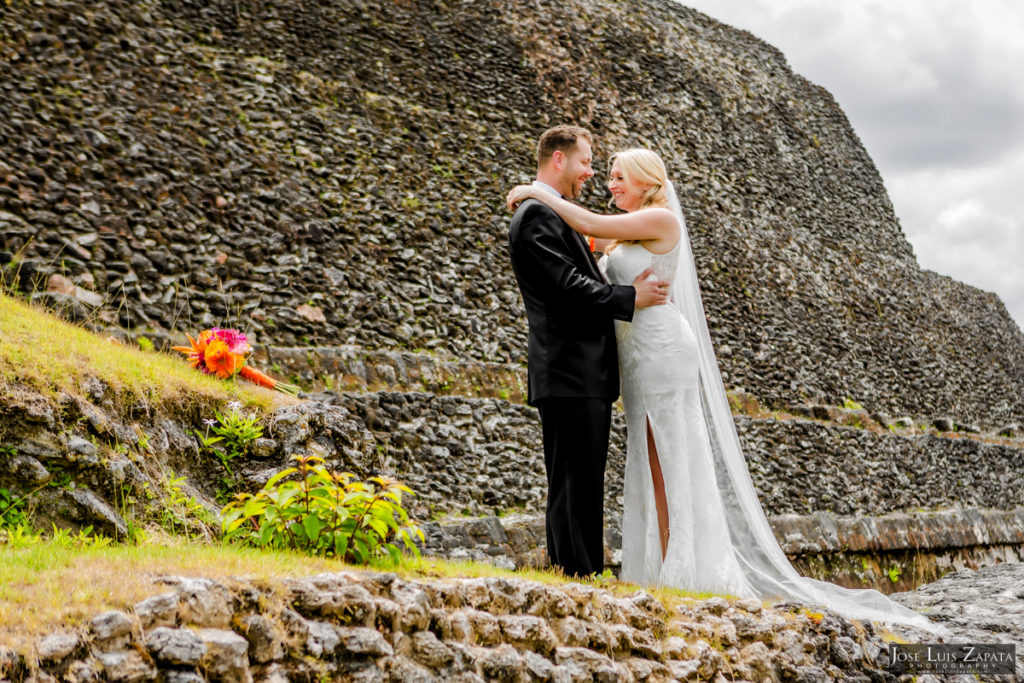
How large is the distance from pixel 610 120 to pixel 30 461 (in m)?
14.7

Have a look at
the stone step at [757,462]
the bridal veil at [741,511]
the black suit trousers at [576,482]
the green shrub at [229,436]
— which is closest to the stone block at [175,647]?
the black suit trousers at [576,482]

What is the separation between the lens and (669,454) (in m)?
4.83

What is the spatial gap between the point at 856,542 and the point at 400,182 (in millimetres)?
8643

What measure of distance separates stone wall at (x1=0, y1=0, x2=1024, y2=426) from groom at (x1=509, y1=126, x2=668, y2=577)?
5.01 m

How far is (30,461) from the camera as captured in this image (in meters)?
4.09

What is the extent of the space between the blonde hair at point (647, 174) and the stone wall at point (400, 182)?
5240 mm

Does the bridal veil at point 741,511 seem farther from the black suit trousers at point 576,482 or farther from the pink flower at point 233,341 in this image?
the pink flower at point 233,341

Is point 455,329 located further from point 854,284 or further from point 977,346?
point 977,346

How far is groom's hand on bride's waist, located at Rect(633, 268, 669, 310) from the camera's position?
15.7 feet

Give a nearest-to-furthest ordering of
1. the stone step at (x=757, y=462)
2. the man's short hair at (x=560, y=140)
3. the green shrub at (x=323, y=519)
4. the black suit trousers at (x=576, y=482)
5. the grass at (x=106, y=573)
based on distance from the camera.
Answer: the grass at (x=106, y=573) → the green shrub at (x=323, y=519) → the black suit trousers at (x=576, y=482) → the man's short hair at (x=560, y=140) → the stone step at (x=757, y=462)

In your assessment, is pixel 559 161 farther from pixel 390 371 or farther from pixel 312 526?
pixel 390 371

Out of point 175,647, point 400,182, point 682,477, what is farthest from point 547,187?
point 400,182

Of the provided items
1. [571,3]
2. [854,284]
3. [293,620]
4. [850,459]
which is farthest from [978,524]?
[293,620]

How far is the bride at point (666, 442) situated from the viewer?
4746mm
